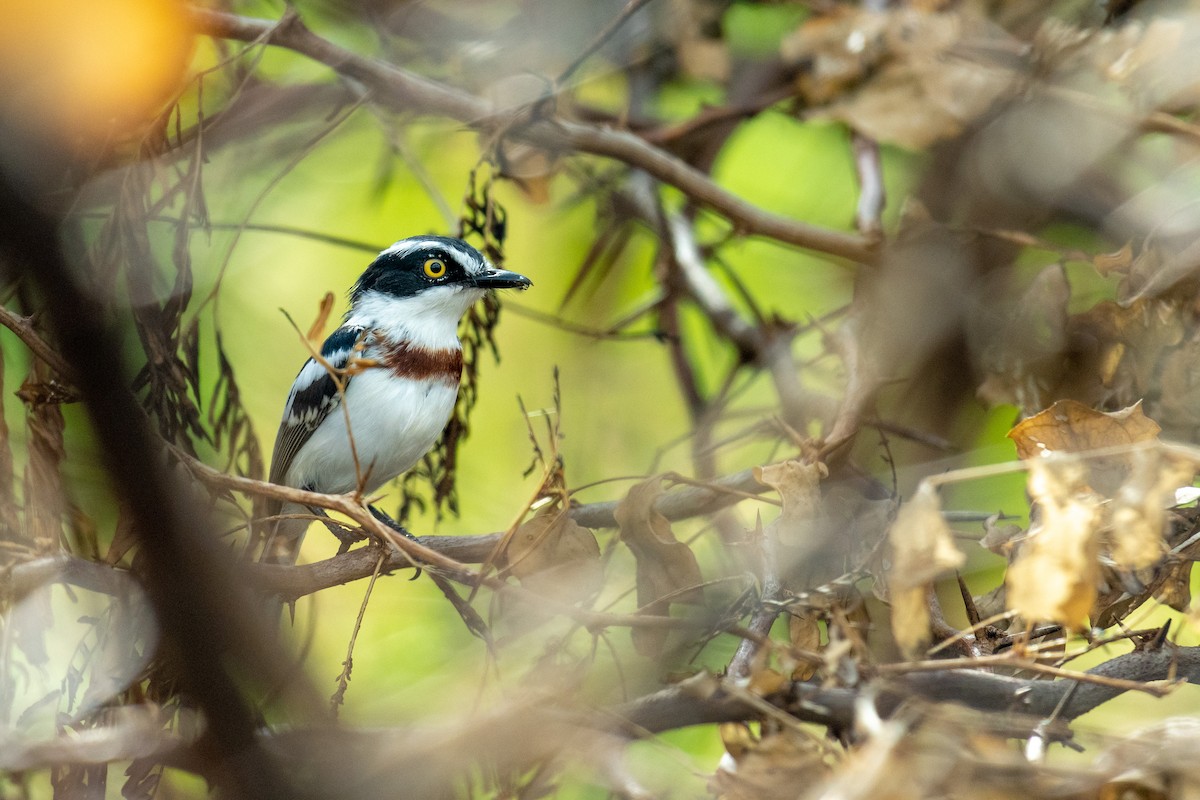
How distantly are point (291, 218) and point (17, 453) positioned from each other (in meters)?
1.78

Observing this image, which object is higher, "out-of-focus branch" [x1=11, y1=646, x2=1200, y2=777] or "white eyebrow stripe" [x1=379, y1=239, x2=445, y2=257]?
"white eyebrow stripe" [x1=379, y1=239, x2=445, y2=257]

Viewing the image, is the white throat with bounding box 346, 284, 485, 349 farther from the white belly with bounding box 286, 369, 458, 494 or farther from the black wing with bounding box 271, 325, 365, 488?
the white belly with bounding box 286, 369, 458, 494

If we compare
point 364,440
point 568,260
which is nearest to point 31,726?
point 364,440

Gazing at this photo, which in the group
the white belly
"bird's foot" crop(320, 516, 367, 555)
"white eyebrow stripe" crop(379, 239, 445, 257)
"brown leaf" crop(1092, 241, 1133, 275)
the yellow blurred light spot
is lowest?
"bird's foot" crop(320, 516, 367, 555)

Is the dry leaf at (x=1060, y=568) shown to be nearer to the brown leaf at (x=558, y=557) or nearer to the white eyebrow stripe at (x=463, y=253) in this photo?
the brown leaf at (x=558, y=557)

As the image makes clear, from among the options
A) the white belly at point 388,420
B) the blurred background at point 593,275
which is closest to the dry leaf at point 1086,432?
the blurred background at point 593,275

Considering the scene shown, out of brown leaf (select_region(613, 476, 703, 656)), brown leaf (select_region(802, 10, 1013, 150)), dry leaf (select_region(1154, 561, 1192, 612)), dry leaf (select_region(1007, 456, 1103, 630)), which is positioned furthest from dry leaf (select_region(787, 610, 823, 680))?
brown leaf (select_region(802, 10, 1013, 150))

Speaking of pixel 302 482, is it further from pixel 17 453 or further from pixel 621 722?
pixel 621 722

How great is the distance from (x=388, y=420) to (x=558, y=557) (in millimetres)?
1409

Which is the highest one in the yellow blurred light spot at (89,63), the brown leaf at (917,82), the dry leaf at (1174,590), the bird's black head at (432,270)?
the yellow blurred light spot at (89,63)

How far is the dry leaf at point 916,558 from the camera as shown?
5.04 ft

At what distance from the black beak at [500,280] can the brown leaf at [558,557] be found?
1.39 meters

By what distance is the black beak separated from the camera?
3.60m

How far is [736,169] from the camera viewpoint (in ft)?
17.8
